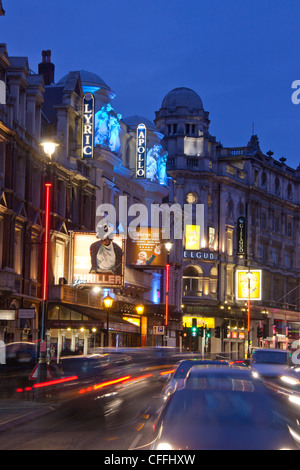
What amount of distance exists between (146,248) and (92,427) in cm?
4307

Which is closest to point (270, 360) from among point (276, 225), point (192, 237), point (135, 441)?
point (135, 441)

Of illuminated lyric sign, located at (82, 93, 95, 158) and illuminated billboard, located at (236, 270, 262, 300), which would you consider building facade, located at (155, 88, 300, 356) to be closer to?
illuminated billboard, located at (236, 270, 262, 300)

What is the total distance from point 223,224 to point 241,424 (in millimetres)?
87268

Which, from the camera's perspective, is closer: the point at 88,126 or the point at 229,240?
the point at 88,126

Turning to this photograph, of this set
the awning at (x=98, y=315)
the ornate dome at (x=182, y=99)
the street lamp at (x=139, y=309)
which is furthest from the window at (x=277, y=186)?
the awning at (x=98, y=315)

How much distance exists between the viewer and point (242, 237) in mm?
99250

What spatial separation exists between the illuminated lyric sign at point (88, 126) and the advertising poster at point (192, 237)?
4002 cm

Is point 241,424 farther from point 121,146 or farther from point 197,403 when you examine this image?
point 121,146

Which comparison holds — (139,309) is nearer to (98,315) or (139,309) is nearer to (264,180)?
(98,315)

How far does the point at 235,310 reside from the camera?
321ft

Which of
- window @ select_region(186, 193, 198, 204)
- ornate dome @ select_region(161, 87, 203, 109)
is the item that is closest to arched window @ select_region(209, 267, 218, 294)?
window @ select_region(186, 193, 198, 204)

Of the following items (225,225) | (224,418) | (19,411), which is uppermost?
(225,225)

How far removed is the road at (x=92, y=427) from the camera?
15.3 m
